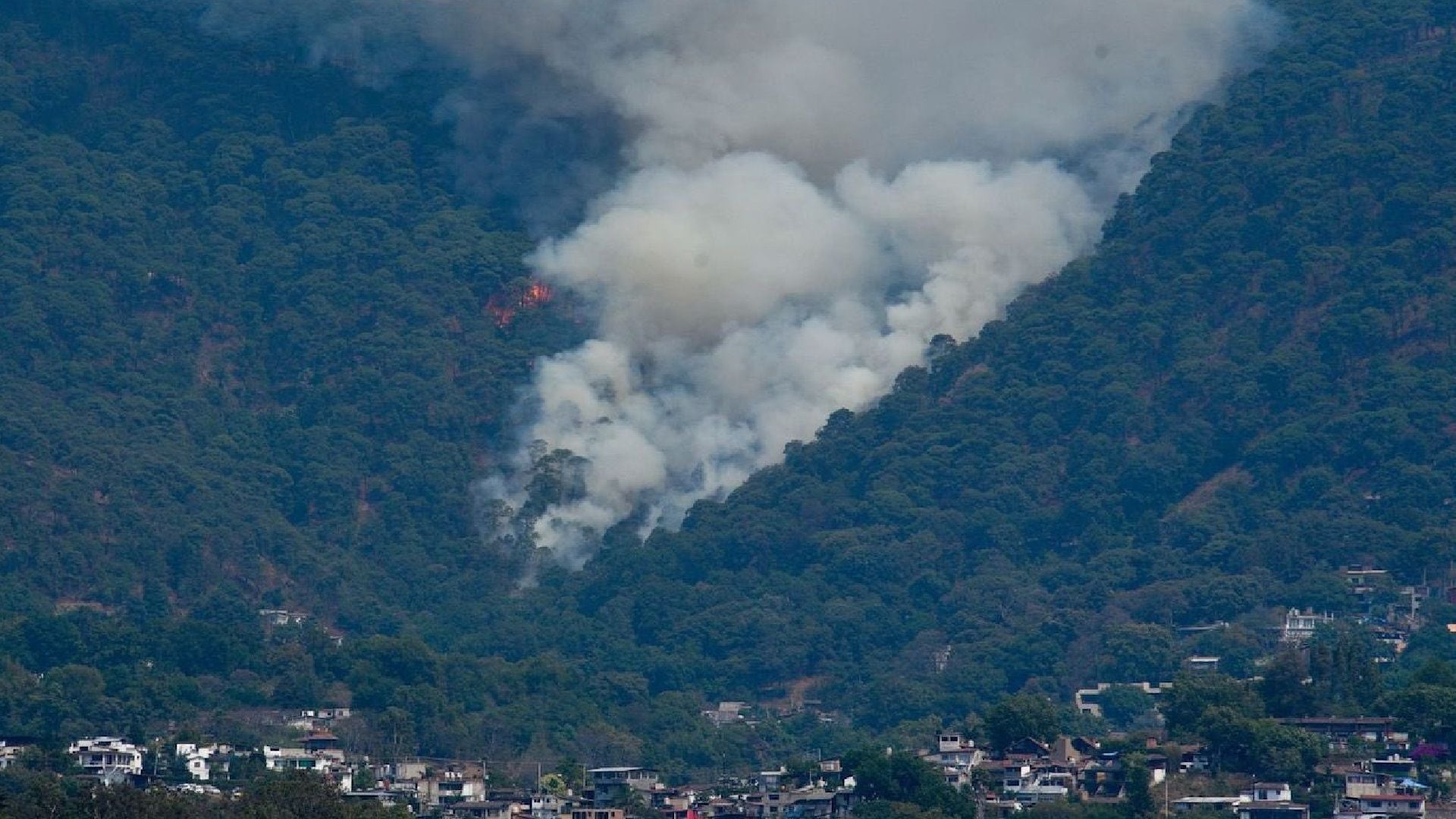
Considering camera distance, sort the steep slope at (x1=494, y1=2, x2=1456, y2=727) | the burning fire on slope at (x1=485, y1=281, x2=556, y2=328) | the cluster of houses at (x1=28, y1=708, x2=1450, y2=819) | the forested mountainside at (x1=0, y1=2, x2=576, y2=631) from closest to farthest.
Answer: the cluster of houses at (x1=28, y1=708, x2=1450, y2=819) → the steep slope at (x1=494, y1=2, x2=1456, y2=727) → the forested mountainside at (x1=0, y1=2, x2=576, y2=631) → the burning fire on slope at (x1=485, y1=281, x2=556, y2=328)

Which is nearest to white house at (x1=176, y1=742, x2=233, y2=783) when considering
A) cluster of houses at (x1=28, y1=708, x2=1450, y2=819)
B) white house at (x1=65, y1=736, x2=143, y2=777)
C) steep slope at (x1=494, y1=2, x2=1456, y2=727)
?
cluster of houses at (x1=28, y1=708, x2=1450, y2=819)

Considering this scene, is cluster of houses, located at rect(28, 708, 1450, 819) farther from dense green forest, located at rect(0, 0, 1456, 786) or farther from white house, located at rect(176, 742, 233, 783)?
dense green forest, located at rect(0, 0, 1456, 786)

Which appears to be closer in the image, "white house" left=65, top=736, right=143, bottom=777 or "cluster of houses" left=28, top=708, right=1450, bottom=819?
"cluster of houses" left=28, top=708, right=1450, bottom=819

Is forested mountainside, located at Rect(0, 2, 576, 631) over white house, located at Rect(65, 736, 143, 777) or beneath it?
over

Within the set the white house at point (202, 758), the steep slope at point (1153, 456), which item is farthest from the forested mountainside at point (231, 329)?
the white house at point (202, 758)

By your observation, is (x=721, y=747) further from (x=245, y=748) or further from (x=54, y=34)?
(x=54, y=34)
